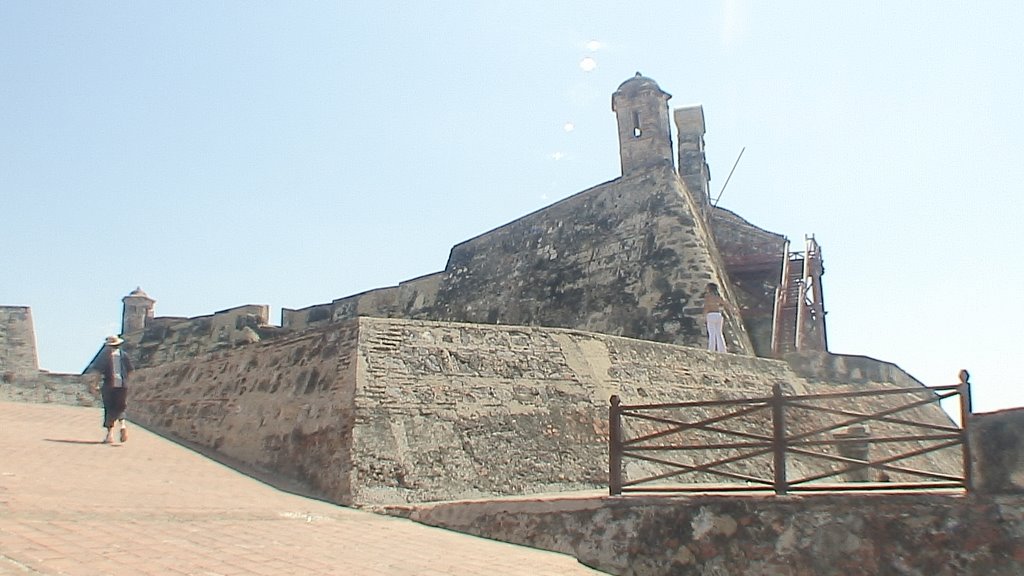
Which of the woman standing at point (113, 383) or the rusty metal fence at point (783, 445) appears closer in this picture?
the rusty metal fence at point (783, 445)

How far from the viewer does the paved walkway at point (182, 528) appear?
14.9ft

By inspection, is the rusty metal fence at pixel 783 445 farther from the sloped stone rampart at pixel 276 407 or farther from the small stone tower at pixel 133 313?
the small stone tower at pixel 133 313

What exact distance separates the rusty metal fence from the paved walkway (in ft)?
4.40

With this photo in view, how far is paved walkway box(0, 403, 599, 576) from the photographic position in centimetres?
455

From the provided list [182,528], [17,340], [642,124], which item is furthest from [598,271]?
[17,340]

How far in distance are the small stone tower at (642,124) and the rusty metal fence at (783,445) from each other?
6767mm

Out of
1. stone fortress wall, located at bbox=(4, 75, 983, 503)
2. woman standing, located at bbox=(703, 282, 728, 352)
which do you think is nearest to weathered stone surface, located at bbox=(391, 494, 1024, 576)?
stone fortress wall, located at bbox=(4, 75, 983, 503)

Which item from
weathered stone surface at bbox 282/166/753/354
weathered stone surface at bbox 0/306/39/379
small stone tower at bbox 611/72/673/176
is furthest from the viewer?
weathered stone surface at bbox 0/306/39/379

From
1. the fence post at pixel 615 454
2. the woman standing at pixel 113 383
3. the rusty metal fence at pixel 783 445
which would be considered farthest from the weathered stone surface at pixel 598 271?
the woman standing at pixel 113 383

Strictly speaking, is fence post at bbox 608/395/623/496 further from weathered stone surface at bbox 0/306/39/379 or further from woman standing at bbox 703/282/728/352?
weathered stone surface at bbox 0/306/39/379

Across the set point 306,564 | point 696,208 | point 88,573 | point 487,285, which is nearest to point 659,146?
point 696,208

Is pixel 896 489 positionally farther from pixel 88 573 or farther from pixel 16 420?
pixel 16 420

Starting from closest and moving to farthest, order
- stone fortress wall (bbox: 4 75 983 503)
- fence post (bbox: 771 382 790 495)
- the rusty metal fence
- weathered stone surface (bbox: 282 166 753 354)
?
the rusty metal fence < fence post (bbox: 771 382 790 495) < stone fortress wall (bbox: 4 75 983 503) < weathered stone surface (bbox: 282 166 753 354)

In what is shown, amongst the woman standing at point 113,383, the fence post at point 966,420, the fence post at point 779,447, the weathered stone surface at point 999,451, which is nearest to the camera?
the weathered stone surface at point 999,451
